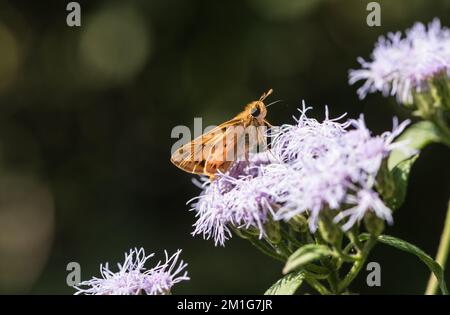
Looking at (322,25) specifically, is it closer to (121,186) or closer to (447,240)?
(121,186)

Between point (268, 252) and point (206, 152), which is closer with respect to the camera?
point (268, 252)

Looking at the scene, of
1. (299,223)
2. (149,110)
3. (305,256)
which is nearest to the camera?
(305,256)

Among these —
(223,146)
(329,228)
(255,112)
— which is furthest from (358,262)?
(255,112)

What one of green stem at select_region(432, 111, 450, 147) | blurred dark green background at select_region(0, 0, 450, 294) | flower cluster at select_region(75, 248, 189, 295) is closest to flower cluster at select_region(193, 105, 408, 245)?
green stem at select_region(432, 111, 450, 147)

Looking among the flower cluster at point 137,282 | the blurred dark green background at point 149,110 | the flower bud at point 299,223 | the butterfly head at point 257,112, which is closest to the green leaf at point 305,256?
the flower bud at point 299,223

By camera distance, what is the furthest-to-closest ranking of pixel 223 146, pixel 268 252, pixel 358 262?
pixel 223 146 < pixel 268 252 < pixel 358 262

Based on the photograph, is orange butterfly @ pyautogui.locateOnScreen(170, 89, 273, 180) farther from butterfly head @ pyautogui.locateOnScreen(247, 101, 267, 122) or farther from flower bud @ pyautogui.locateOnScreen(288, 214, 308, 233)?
flower bud @ pyautogui.locateOnScreen(288, 214, 308, 233)

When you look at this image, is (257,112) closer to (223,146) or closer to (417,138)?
(223,146)
